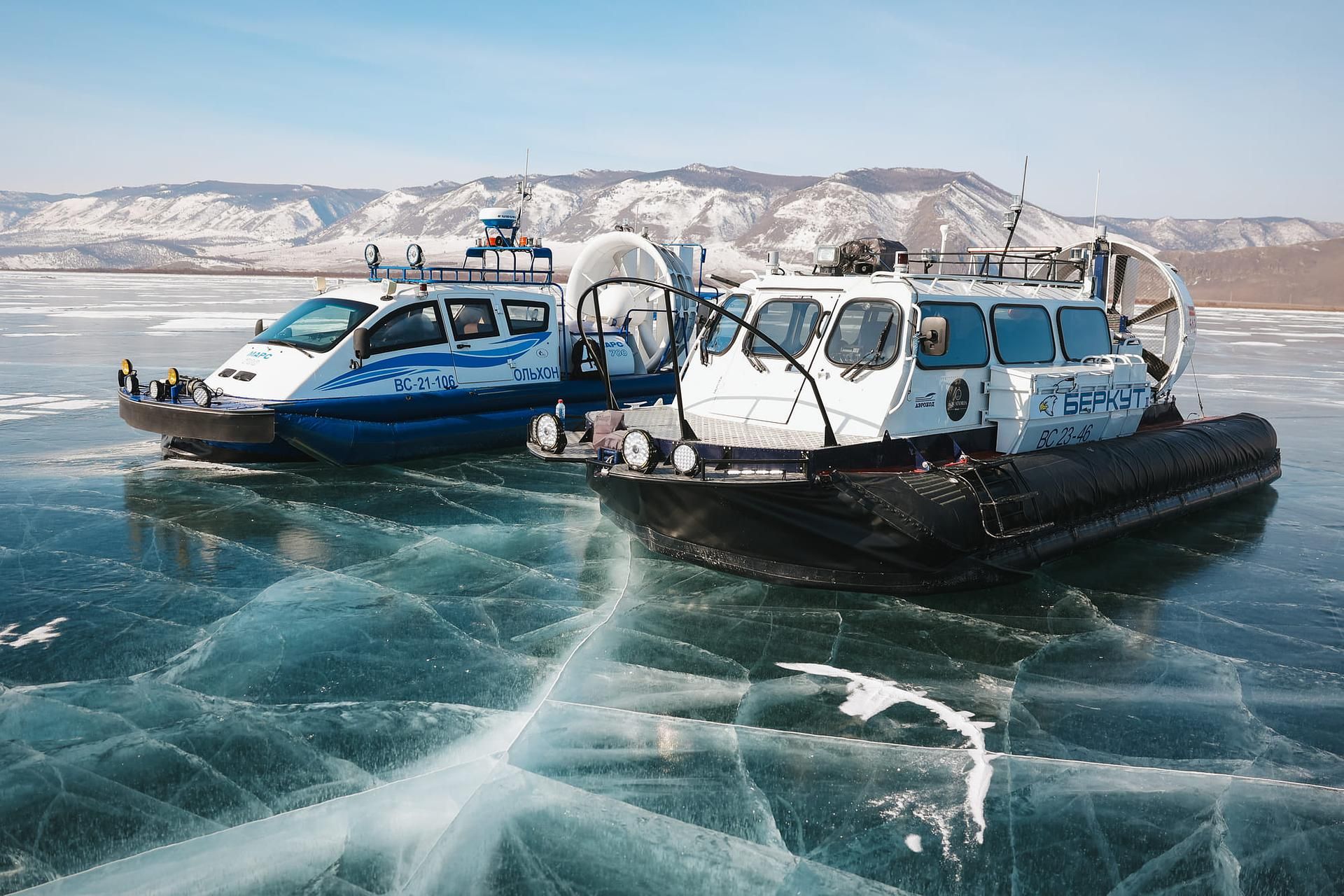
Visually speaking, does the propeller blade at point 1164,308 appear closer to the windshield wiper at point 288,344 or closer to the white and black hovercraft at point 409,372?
the white and black hovercraft at point 409,372

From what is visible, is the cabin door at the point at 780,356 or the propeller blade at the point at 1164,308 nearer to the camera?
the cabin door at the point at 780,356

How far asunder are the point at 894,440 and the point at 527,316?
5.42 m

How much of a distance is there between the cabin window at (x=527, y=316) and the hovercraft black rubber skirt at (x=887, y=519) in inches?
159

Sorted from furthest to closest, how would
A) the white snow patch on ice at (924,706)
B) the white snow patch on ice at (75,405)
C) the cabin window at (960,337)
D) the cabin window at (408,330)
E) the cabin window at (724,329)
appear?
the white snow patch on ice at (75,405)
the cabin window at (408,330)
the cabin window at (724,329)
the cabin window at (960,337)
the white snow patch on ice at (924,706)

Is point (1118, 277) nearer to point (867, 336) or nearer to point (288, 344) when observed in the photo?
point (867, 336)

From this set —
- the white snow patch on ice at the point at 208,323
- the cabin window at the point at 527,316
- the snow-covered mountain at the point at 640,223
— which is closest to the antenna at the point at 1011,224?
the cabin window at the point at 527,316

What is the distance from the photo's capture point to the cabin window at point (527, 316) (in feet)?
34.0

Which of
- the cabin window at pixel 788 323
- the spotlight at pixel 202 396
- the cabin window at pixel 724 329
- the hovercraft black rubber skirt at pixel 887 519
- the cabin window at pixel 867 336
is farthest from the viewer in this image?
the spotlight at pixel 202 396

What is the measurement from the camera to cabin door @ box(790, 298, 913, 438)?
6.33 m

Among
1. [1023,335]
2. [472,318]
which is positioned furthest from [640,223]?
[1023,335]

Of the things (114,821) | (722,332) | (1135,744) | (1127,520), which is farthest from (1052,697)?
(114,821)

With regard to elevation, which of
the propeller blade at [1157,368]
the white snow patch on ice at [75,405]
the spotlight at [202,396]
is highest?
the propeller blade at [1157,368]

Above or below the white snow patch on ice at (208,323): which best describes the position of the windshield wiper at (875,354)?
above

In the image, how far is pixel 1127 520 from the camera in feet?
23.3
